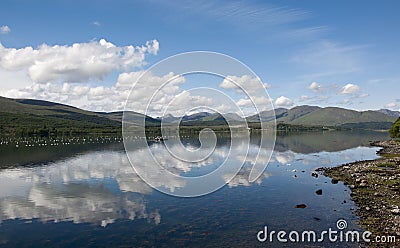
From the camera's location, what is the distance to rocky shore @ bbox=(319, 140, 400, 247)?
2264cm

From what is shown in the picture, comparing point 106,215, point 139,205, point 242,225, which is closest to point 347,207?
point 242,225

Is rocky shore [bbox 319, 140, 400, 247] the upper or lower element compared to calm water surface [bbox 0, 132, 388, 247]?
upper

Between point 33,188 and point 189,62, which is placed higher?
point 189,62

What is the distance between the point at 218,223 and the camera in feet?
82.0

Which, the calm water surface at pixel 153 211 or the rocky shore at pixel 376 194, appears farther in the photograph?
the rocky shore at pixel 376 194

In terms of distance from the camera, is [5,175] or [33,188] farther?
[5,175]

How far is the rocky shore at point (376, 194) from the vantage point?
22.6 m

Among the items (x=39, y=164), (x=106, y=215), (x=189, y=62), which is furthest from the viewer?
(x=39, y=164)

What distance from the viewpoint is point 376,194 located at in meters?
31.5

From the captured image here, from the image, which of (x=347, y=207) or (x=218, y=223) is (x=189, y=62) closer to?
(x=218, y=223)

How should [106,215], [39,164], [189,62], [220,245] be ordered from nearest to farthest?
[189,62] → [220,245] → [106,215] → [39,164]

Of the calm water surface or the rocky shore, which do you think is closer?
the calm water surface

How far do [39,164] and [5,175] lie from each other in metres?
12.1

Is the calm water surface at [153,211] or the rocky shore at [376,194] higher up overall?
the rocky shore at [376,194]
